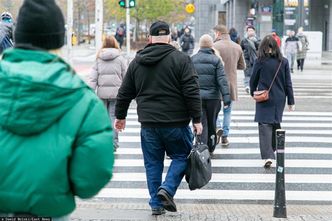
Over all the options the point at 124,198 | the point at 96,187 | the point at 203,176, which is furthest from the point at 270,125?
the point at 96,187

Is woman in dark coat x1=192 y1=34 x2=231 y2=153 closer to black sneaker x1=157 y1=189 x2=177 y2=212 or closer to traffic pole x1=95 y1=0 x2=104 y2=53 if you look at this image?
black sneaker x1=157 y1=189 x2=177 y2=212

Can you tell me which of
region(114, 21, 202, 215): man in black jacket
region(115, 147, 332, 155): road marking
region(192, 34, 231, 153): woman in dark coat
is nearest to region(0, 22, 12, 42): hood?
region(192, 34, 231, 153): woman in dark coat

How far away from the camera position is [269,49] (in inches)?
381

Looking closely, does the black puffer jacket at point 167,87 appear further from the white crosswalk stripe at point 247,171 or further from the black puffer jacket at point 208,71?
the black puffer jacket at point 208,71

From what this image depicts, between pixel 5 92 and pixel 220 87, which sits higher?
pixel 5 92

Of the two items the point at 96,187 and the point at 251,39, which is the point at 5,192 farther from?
the point at 251,39

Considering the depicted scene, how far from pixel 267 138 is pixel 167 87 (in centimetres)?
362

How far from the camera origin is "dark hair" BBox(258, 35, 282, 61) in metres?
9.62

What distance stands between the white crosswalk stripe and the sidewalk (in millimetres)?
508

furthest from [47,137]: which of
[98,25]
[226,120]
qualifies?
[98,25]

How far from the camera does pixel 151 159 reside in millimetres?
6914

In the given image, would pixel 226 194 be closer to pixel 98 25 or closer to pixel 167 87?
pixel 167 87

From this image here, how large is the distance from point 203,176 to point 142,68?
1.19 meters

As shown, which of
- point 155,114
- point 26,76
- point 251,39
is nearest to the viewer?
point 26,76
